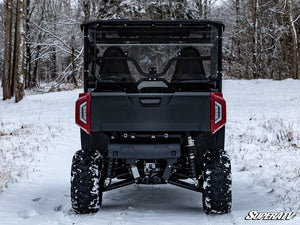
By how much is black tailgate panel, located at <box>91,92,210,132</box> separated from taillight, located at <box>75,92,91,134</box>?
5 centimetres

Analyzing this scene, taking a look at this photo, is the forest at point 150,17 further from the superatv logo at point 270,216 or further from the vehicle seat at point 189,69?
the superatv logo at point 270,216

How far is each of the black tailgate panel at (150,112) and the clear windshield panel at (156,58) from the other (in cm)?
80

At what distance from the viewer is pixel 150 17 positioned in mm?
23328

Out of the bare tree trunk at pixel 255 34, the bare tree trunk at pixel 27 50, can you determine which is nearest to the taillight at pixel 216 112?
the bare tree trunk at pixel 255 34

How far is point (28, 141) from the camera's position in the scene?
32.8 ft

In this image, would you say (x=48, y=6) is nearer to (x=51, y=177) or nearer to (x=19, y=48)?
(x=19, y=48)

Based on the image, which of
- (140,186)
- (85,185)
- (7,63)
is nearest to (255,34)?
(7,63)

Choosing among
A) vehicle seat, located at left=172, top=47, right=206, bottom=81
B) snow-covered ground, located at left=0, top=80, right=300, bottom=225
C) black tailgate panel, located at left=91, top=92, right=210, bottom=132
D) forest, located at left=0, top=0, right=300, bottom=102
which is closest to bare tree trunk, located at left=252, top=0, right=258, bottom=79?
forest, located at left=0, top=0, right=300, bottom=102

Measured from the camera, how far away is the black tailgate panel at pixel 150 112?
4.17 m

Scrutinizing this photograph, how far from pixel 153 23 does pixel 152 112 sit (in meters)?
1.24

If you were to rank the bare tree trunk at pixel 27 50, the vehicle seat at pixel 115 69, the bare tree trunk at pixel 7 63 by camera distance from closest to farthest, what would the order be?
the vehicle seat at pixel 115 69, the bare tree trunk at pixel 7 63, the bare tree trunk at pixel 27 50

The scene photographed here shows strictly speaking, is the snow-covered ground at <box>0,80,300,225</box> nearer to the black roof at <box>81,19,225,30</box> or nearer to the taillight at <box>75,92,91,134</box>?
the taillight at <box>75,92,91,134</box>

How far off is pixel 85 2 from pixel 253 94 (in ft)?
38.9

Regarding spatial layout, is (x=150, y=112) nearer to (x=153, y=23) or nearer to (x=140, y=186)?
(x=153, y=23)
